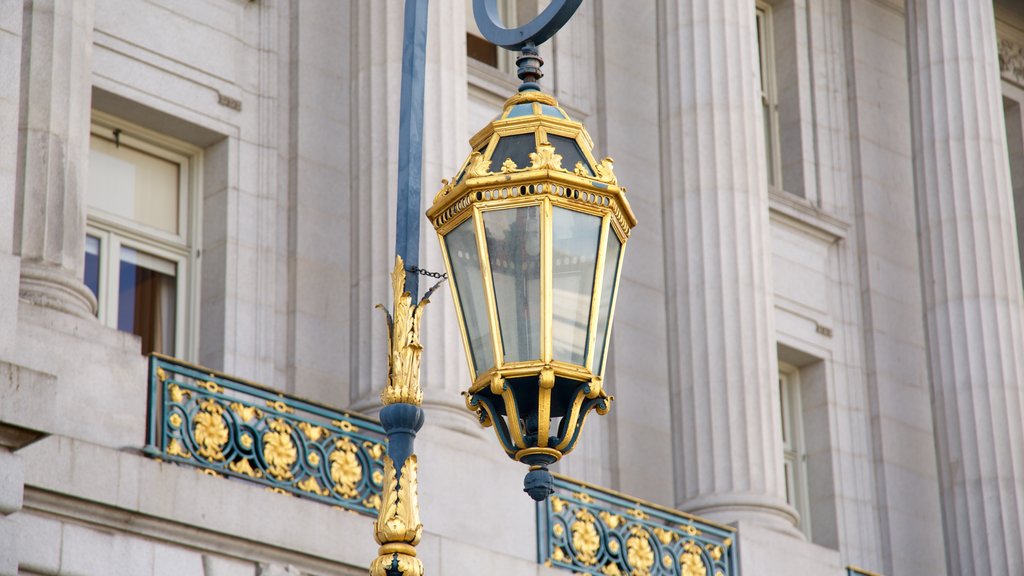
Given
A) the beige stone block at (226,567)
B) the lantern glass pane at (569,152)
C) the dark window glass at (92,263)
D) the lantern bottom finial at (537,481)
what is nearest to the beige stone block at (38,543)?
the beige stone block at (226,567)

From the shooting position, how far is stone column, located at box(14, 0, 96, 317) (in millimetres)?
14758

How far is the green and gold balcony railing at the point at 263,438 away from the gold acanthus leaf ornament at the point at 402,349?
5107 millimetres

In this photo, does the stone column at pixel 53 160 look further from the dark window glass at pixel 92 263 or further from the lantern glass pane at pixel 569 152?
the lantern glass pane at pixel 569 152

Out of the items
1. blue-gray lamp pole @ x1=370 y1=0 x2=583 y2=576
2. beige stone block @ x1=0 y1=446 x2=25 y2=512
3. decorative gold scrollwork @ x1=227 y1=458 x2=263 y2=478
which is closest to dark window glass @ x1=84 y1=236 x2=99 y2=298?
decorative gold scrollwork @ x1=227 y1=458 x2=263 y2=478

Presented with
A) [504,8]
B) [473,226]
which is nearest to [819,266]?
[504,8]

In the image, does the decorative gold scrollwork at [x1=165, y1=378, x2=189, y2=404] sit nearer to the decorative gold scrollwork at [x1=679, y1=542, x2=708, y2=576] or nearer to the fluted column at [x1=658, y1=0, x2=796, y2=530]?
the decorative gold scrollwork at [x1=679, y1=542, x2=708, y2=576]

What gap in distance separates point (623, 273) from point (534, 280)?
45.0 ft

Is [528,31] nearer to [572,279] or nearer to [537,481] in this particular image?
[572,279]

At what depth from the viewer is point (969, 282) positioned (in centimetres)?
2472

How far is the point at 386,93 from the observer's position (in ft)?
61.8

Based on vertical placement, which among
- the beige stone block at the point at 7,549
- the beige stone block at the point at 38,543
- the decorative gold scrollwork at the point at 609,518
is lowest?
the beige stone block at the point at 7,549

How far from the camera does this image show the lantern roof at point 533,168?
9375 mm

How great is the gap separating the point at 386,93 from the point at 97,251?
2889mm

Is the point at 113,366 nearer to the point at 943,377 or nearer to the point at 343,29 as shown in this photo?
the point at 343,29
